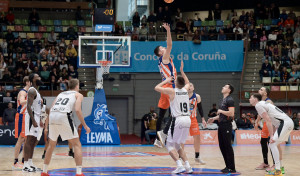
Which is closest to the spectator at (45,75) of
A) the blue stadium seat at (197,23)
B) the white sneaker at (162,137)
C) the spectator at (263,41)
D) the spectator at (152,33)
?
the spectator at (152,33)

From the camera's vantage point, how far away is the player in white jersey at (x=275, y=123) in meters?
9.63

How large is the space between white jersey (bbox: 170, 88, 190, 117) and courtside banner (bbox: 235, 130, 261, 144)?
36.9 feet

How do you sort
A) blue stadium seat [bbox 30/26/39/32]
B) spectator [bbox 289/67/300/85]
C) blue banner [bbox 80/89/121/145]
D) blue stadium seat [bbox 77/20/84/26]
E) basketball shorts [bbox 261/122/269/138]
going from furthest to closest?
blue stadium seat [bbox 77/20/84/26] < blue stadium seat [bbox 30/26/39/32] < spectator [bbox 289/67/300/85] < blue banner [bbox 80/89/121/145] < basketball shorts [bbox 261/122/269/138]

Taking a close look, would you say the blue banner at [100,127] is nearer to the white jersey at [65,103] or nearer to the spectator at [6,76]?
A: the spectator at [6,76]

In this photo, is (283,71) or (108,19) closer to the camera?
(108,19)

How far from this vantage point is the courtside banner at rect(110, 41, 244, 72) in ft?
82.8

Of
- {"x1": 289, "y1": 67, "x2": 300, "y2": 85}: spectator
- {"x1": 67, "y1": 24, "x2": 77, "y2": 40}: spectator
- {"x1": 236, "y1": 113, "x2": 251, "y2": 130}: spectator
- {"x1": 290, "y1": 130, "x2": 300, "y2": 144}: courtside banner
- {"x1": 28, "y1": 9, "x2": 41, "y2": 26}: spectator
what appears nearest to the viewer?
{"x1": 290, "y1": 130, "x2": 300, "y2": 144}: courtside banner

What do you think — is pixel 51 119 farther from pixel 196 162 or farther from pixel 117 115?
pixel 117 115

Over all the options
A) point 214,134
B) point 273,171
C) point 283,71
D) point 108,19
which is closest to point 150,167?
point 273,171

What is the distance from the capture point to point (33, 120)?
33.5 feet

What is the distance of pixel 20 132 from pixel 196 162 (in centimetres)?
439

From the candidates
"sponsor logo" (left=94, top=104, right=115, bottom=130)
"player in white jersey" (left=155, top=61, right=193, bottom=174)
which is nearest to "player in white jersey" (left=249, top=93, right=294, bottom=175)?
"player in white jersey" (left=155, top=61, right=193, bottom=174)

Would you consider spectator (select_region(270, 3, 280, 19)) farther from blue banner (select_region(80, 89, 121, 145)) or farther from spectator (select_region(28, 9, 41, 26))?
blue banner (select_region(80, 89, 121, 145))

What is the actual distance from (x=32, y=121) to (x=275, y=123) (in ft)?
16.7
